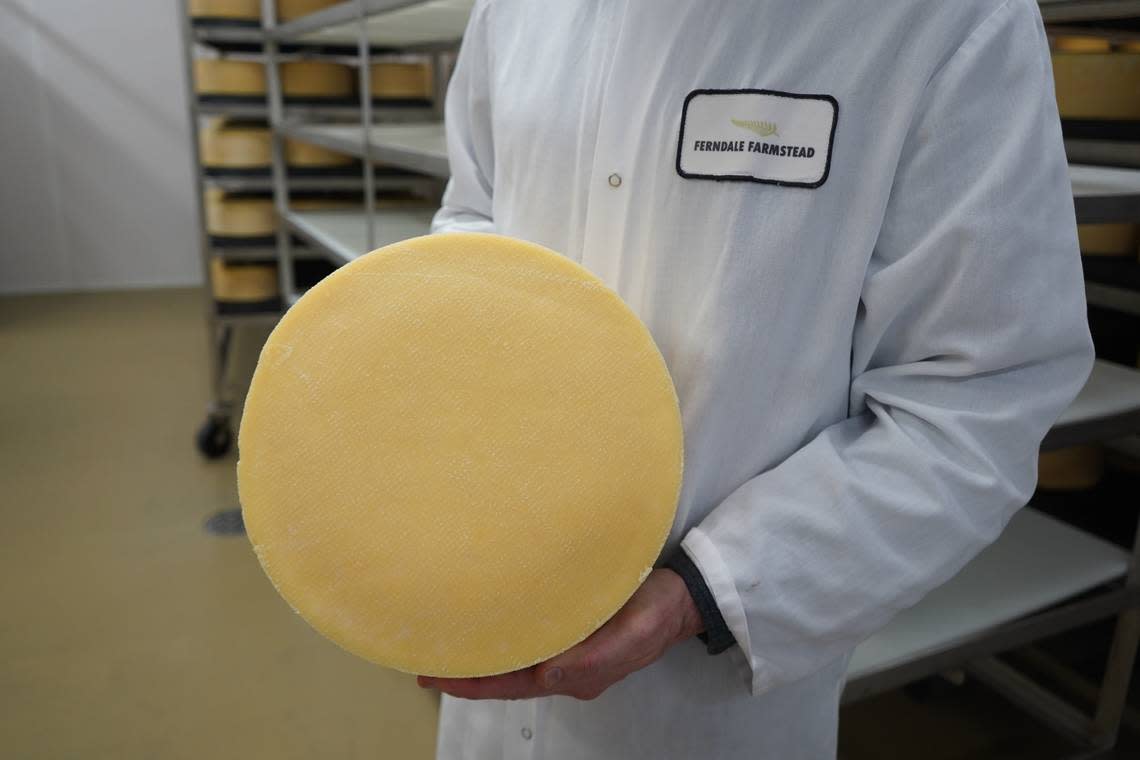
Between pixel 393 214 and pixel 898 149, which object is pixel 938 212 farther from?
pixel 393 214

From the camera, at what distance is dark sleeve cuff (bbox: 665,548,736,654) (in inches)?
28.3

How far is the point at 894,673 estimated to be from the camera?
1.31 metres

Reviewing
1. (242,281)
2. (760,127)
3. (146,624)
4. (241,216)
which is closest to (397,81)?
(241,216)

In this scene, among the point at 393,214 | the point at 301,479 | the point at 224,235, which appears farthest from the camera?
the point at 224,235

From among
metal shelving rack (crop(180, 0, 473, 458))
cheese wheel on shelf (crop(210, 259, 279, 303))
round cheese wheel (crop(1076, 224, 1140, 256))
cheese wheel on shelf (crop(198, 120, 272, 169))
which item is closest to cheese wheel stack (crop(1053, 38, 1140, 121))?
round cheese wheel (crop(1076, 224, 1140, 256))

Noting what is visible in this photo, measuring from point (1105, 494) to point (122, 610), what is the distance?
2.38 metres

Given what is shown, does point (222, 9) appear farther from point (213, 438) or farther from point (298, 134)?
point (213, 438)

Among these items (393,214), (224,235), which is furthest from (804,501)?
(224,235)

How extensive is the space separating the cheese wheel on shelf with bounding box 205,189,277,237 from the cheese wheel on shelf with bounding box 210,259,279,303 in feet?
0.42

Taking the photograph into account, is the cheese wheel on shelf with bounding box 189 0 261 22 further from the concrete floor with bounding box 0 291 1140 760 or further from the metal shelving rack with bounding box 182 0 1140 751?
the concrete floor with bounding box 0 291 1140 760

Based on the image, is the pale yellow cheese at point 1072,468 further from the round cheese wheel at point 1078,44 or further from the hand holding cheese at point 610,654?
the hand holding cheese at point 610,654

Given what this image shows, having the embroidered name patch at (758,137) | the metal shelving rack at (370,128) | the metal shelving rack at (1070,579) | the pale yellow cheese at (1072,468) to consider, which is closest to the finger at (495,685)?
the embroidered name patch at (758,137)

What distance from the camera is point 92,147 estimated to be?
17.5ft

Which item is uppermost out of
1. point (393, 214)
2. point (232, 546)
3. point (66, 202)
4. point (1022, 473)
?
point (1022, 473)
